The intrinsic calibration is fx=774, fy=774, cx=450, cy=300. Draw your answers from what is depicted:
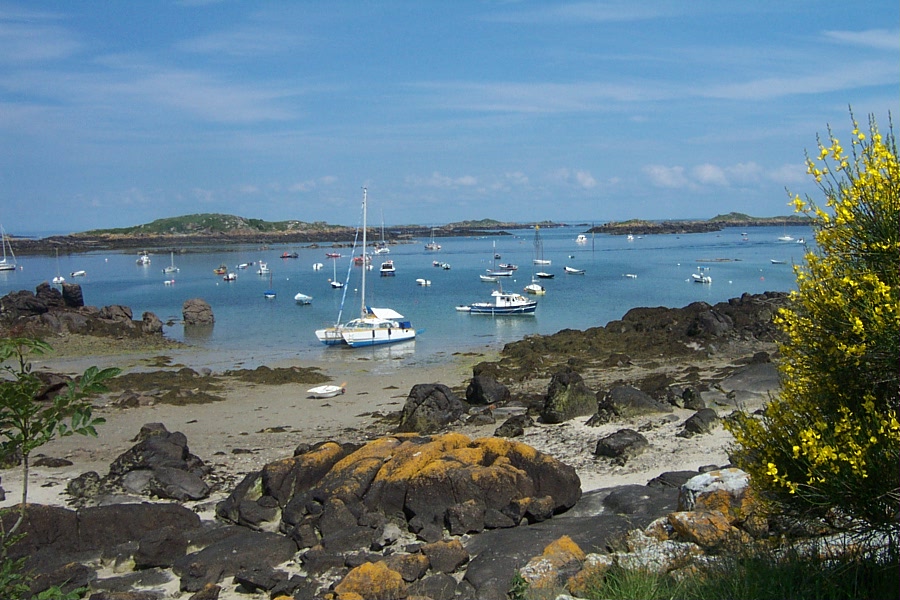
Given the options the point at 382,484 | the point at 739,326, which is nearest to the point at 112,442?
the point at 382,484

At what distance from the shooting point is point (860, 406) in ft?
Answer: 20.3

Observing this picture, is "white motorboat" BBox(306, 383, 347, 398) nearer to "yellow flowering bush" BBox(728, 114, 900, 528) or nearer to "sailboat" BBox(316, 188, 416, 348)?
"sailboat" BBox(316, 188, 416, 348)

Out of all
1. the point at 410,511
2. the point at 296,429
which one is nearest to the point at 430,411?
the point at 296,429

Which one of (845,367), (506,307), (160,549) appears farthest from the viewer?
(506,307)

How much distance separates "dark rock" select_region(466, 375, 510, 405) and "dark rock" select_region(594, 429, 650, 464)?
9.03 metres

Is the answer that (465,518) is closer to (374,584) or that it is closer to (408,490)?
(408,490)

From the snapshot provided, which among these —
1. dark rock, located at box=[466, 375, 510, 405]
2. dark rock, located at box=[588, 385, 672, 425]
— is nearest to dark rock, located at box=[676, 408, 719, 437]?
dark rock, located at box=[588, 385, 672, 425]

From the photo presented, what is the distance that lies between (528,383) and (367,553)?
19729 mm

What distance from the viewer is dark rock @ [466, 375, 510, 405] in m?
26.5

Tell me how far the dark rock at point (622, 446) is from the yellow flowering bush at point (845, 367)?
10.7 metres

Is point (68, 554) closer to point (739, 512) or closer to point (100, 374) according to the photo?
point (100, 374)

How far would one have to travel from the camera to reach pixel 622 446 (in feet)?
56.3

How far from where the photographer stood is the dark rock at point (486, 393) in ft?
86.9

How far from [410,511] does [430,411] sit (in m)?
10.0
